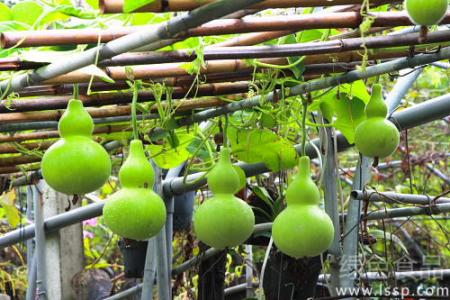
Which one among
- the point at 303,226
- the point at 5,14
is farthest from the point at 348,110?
the point at 5,14

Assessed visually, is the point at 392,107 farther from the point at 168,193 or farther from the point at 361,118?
the point at 168,193

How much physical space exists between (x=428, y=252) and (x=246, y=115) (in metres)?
3.29

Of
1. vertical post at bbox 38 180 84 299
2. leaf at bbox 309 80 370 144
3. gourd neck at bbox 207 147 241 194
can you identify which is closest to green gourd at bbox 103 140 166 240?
gourd neck at bbox 207 147 241 194

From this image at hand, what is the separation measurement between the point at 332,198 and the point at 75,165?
705mm

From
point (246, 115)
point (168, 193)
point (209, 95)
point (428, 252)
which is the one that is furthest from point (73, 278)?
point (428, 252)

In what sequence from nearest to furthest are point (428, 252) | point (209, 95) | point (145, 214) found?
point (145, 214) → point (209, 95) → point (428, 252)

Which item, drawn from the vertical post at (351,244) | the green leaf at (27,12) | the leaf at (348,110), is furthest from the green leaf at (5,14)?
the vertical post at (351,244)

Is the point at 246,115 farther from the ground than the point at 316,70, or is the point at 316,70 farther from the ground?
the point at 246,115

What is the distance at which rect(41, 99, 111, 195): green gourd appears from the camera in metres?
0.84

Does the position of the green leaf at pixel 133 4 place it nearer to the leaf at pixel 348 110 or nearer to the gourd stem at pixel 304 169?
the gourd stem at pixel 304 169

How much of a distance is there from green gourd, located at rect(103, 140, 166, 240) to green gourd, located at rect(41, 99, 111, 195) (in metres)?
0.04

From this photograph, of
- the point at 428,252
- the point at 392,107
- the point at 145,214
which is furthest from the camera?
the point at 428,252

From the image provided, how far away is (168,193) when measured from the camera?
1742mm

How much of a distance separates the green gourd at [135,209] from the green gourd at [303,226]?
7.0 inches
